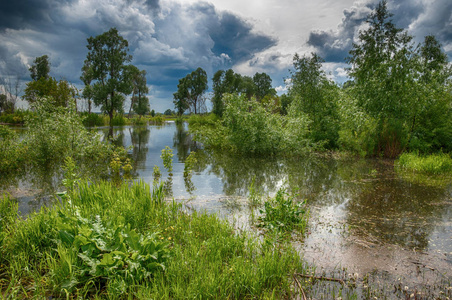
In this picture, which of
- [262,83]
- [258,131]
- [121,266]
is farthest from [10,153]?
[262,83]

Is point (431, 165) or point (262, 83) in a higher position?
point (262, 83)

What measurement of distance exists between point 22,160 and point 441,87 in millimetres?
20545

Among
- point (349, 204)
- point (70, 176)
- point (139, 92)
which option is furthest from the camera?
point (139, 92)

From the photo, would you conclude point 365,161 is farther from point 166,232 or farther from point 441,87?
point 166,232

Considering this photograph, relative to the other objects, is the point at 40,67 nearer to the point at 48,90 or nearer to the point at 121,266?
the point at 48,90

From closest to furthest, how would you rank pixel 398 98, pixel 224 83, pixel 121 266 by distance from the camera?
pixel 121 266 → pixel 398 98 → pixel 224 83

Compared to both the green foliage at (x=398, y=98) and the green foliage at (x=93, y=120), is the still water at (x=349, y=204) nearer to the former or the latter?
the green foliage at (x=398, y=98)

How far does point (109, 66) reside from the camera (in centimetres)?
3803

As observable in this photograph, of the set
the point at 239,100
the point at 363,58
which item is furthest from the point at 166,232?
the point at 363,58

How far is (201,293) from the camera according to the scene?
269 centimetres

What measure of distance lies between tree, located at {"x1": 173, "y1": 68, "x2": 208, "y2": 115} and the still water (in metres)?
59.2

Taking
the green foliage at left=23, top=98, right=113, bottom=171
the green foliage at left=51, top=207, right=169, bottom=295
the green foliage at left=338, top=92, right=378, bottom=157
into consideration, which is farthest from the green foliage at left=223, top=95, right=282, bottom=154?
the green foliage at left=51, top=207, right=169, bottom=295

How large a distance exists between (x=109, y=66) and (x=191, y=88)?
3363cm

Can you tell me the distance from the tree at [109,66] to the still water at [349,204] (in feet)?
99.7
